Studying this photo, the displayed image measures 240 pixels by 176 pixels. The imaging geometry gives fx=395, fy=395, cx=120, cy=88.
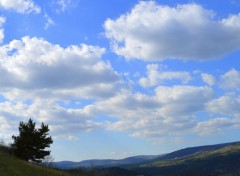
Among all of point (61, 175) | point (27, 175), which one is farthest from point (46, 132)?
point (27, 175)

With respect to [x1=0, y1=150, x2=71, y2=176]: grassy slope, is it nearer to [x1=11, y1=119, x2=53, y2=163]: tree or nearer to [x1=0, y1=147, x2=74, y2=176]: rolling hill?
[x1=0, y1=147, x2=74, y2=176]: rolling hill

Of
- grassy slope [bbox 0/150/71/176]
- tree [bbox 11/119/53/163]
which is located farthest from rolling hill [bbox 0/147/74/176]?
tree [bbox 11/119/53/163]

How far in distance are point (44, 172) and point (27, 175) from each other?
23.0ft

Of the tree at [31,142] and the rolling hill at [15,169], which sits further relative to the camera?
the tree at [31,142]

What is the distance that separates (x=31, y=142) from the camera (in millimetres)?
72438

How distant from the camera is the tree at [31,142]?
71250 millimetres

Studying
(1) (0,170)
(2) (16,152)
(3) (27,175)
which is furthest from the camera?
(2) (16,152)

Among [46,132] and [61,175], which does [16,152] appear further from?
[61,175]

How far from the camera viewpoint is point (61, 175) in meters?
54.3

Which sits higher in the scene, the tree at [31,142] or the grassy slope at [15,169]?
the tree at [31,142]

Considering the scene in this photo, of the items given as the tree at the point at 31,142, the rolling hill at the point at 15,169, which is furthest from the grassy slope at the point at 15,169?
the tree at the point at 31,142

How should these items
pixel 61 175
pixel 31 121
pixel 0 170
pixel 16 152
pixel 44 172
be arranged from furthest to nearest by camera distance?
pixel 31 121 < pixel 16 152 < pixel 61 175 < pixel 44 172 < pixel 0 170

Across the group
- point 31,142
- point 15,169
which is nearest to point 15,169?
point 15,169

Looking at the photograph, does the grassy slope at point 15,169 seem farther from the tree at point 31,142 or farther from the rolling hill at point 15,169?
the tree at point 31,142
